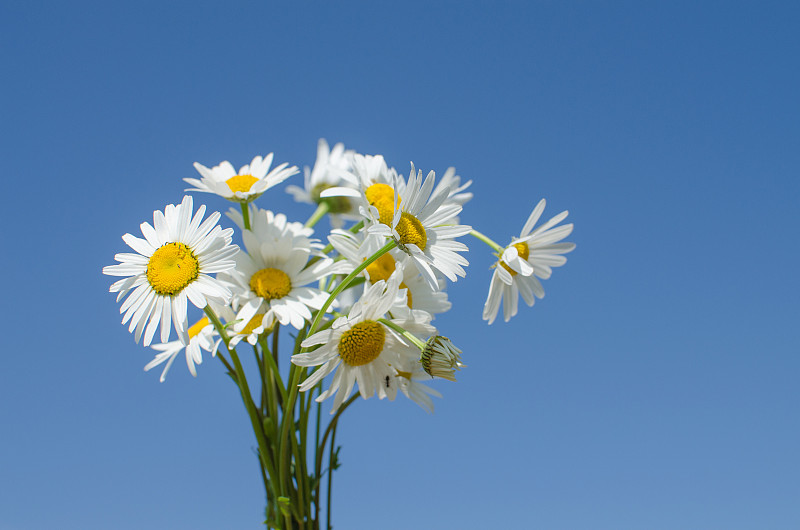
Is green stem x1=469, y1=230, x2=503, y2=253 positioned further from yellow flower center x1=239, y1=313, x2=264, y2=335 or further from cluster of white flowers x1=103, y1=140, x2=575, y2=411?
yellow flower center x1=239, y1=313, x2=264, y2=335

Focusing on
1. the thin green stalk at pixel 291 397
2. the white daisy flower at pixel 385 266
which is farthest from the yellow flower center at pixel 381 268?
the thin green stalk at pixel 291 397

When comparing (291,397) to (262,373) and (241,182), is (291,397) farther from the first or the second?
(241,182)

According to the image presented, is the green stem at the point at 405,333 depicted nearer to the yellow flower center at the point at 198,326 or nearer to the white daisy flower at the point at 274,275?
the white daisy flower at the point at 274,275

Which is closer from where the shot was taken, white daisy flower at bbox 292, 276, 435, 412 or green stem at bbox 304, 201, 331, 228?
white daisy flower at bbox 292, 276, 435, 412

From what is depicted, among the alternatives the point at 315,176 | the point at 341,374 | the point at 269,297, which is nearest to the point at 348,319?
the point at 341,374

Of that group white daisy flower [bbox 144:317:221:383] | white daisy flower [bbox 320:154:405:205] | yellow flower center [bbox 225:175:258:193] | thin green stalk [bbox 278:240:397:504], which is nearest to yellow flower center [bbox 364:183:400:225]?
white daisy flower [bbox 320:154:405:205]

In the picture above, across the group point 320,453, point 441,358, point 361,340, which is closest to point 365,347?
point 361,340
